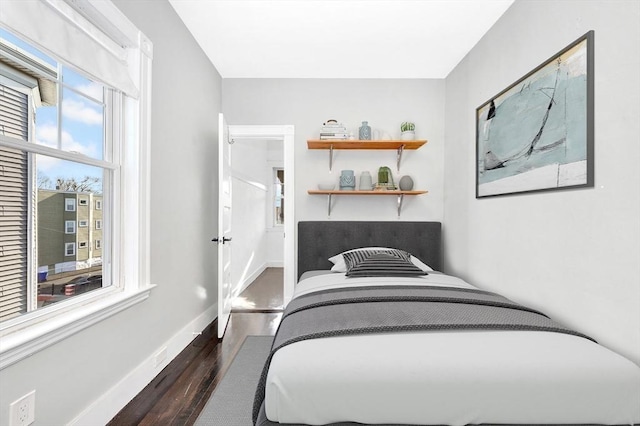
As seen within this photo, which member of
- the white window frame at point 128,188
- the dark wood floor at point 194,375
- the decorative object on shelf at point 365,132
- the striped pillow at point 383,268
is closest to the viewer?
the white window frame at point 128,188

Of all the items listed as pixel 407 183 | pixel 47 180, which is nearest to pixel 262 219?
pixel 407 183

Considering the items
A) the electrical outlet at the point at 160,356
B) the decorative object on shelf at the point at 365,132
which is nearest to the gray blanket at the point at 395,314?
the electrical outlet at the point at 160,356

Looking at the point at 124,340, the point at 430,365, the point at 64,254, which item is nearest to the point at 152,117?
the point at 64,254

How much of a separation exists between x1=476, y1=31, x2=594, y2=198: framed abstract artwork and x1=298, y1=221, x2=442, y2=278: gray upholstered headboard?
0.90m

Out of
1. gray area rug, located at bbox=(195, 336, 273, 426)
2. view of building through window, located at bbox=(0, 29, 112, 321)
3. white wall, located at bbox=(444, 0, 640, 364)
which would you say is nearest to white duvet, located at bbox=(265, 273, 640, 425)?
white wall, located at bbox=(444, 0, 640, 364)

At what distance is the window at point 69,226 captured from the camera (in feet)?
5.28

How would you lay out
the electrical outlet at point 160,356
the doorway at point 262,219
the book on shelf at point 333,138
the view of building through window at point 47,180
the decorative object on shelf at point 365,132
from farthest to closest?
1. the doorway at point 262,219
2. the decorative object on shelf at point 365,132
3. the book on shelf at point 333,138
4. the electrical outlet at point 160,356
5. the view of building through window at point 47,180

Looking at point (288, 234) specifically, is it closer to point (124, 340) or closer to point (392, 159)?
point (392, 159)

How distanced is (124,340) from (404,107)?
317 cm

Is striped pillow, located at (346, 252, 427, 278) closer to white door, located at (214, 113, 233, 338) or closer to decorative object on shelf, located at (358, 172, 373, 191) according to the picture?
decorative object on shelf, located at (358, 172, 373, 191)

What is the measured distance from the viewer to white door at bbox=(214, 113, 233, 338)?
296cm

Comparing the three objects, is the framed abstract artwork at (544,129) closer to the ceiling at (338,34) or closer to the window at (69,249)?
the ceiling at (338,34)

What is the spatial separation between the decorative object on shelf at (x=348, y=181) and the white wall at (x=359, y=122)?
163mm

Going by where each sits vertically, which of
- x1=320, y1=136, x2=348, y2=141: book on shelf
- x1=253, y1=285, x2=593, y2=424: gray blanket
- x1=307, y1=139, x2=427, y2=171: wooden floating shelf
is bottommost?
x1=253, y1=285, x2=593, y2=424: gray blanket
